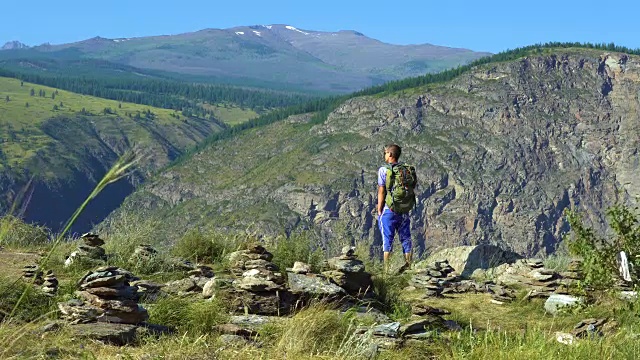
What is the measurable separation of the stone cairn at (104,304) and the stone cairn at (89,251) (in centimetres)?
383

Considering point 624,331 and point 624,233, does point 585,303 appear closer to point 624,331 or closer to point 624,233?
point 624,233

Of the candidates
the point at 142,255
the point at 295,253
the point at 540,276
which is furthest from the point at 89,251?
the point at 540,276

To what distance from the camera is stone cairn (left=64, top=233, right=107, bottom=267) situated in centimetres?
1229

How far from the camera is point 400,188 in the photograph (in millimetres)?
14641

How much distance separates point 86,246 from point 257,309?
459 cm

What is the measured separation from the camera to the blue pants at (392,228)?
48.3ft

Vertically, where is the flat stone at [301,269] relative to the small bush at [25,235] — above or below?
above

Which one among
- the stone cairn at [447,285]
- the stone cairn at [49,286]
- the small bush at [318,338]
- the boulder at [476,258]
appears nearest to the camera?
the small bush at [318,338]

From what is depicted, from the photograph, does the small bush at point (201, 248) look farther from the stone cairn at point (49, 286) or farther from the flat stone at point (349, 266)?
the stone cairn at point (49, 286)

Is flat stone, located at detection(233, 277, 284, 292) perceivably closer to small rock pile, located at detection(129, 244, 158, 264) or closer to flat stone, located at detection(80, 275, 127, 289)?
flat stone, located at detection(80, 275, 127, 289)

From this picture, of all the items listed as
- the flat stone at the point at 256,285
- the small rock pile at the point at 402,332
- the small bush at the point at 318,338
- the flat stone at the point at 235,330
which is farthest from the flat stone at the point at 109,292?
the small rock pile at the point at 402,332

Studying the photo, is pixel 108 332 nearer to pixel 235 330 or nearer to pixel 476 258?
pixel 235 330

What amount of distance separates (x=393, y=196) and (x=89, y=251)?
5.82 m

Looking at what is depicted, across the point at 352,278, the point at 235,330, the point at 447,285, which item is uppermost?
the point at 235,330
